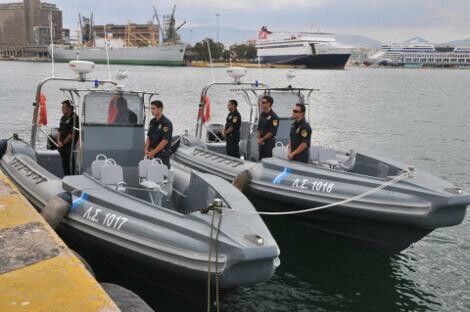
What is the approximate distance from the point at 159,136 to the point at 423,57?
15632 cm

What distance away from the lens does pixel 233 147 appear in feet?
29.1

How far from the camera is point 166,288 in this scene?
4.53 m

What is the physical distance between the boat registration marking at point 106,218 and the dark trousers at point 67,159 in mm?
2028

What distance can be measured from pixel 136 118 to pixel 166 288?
2.78 metres

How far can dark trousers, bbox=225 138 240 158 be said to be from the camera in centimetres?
879

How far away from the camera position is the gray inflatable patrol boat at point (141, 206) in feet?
13.1

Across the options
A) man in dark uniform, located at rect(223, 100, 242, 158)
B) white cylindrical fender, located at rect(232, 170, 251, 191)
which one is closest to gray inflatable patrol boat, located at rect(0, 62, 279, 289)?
white cylindrical fender, located at rect(232, 170, 251, 191)

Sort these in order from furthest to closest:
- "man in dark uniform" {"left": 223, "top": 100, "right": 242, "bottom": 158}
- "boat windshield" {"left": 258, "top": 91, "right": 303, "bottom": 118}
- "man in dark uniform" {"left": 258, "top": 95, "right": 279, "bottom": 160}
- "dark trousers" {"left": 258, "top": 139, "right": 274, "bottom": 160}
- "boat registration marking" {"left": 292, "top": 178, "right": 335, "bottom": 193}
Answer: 1. "boat windshield" {"left": 258, "top": 91, "right": 303, "bottom": 118}
2. "man in dark uniform" {"left": 223, "top": 100, "right": 242, "bottom": 158}
3. "dark trousers" {"left": 258, "top": 139, "right": 274, "bottom": 160}
4. "man in dark uniform" {"left": 258, "top": 95, "right": 279, "bottom": 160}
5. "boat registration marking" {"left": 292, "top": 178, "right": 335, "bottom": 193}

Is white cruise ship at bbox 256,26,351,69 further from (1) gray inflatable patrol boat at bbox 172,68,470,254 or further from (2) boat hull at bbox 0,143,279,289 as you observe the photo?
(2) boat hull at bbox 0,143,279,289

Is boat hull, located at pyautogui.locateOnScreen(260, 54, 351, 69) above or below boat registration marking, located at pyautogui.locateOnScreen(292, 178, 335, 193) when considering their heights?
above

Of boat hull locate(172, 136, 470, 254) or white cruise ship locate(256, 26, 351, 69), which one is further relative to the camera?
white cruise ship locate(256, 26, 351, 69)

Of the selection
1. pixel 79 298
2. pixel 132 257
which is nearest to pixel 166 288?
pixel 132 257

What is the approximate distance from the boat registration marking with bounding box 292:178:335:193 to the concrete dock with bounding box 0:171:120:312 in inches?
132

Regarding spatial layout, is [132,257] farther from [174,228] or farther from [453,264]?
[453,264]
